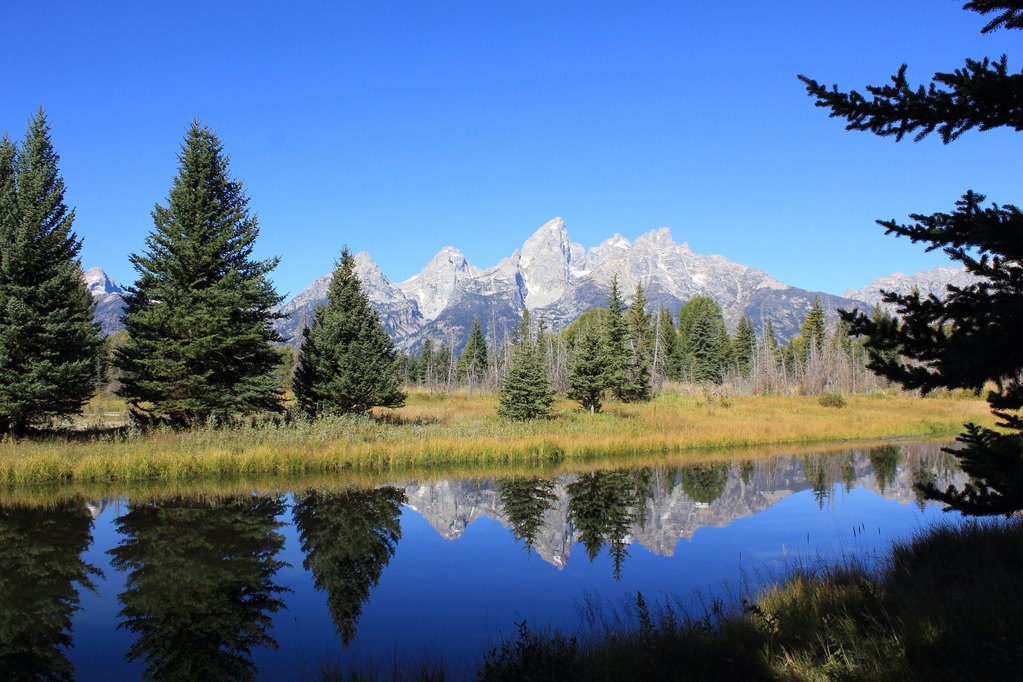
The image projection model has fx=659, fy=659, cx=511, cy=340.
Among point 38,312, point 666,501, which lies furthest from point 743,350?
point 38,312

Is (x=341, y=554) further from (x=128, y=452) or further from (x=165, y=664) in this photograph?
(x=128, y=452)

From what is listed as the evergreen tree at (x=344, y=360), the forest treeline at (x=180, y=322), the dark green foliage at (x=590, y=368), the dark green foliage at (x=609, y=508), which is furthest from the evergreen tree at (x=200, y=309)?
the dark green foliage at (x=590, y=368)

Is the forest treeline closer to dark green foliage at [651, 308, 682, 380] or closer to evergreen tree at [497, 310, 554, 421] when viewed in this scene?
evergreen tree at [497, 310, 554, 421]

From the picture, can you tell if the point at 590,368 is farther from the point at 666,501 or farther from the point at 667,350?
the point at 667,350

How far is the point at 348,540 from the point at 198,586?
3779 millimetres

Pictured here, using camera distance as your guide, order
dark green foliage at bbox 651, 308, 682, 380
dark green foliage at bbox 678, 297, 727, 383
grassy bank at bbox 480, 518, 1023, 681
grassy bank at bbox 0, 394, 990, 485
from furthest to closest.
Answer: dark green foliage at bbox 651, 308, 682, 380 → dark green foliage at bbox 678, 297, 727, 383 → grassy bank at bbox 0, 394, 990, 485 → grassy bank at bbox 480, 518, 1023, 681

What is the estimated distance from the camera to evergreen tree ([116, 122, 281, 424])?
24.1m

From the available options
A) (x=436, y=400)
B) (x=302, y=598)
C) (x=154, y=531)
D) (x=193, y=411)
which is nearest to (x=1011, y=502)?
(x=302, y=598)

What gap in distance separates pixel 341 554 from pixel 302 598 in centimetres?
252

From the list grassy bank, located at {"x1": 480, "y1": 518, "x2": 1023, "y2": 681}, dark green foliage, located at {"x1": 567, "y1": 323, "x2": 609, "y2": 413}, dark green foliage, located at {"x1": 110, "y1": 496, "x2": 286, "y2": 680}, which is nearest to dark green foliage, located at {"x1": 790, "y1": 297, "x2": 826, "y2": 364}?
dark green foliage, located at {"x1": 567, "y1": 323, "x2": 609, "y2": 413}

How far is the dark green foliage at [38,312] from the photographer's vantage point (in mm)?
21125

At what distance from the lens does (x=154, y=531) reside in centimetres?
1361

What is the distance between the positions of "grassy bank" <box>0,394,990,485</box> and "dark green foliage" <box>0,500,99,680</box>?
3852 mm

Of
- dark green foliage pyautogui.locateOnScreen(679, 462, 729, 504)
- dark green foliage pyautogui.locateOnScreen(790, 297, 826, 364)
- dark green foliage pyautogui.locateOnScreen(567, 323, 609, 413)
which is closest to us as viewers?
dark green foliage pyautogui.locateOnScreen(679, 462, 729, 504)
